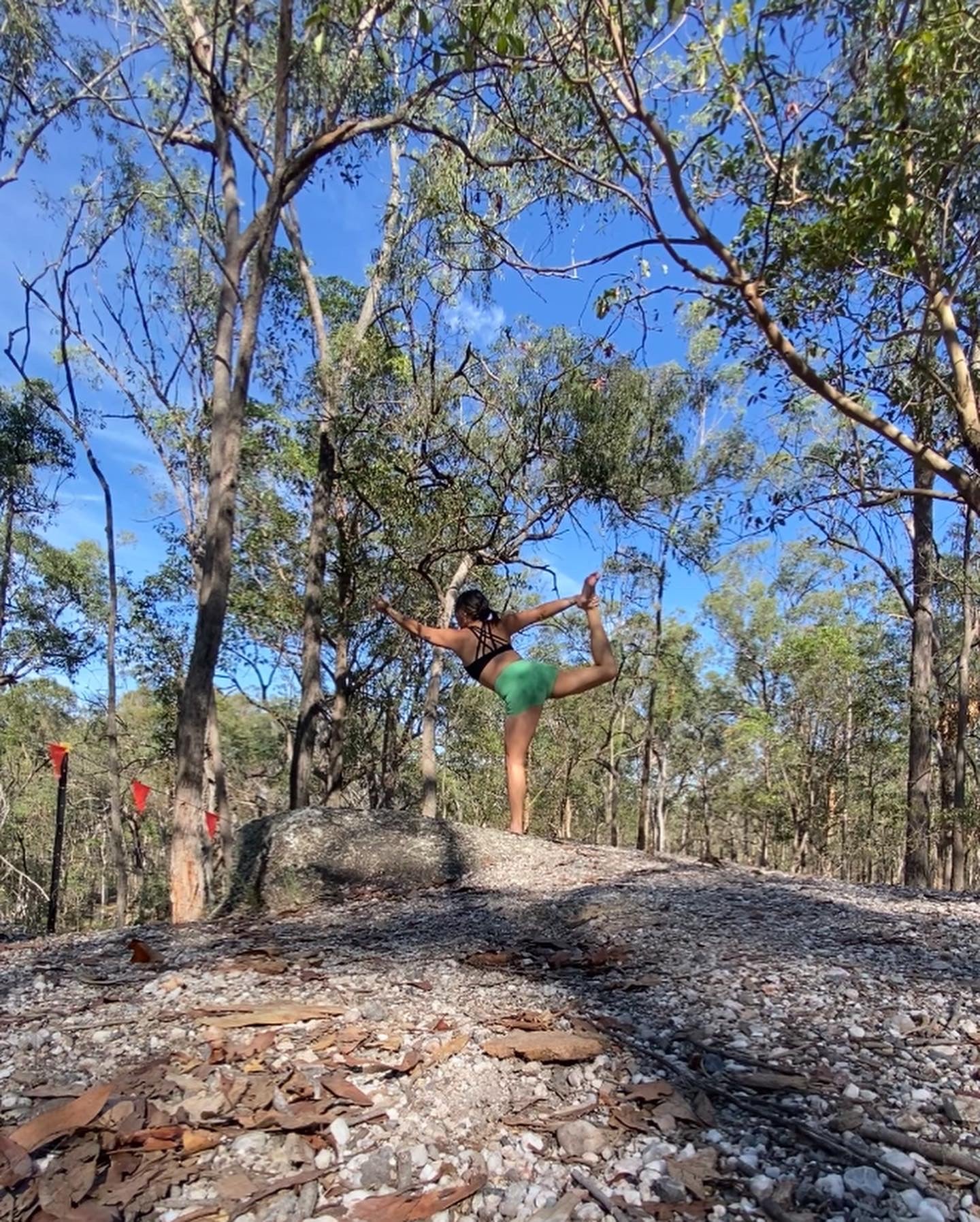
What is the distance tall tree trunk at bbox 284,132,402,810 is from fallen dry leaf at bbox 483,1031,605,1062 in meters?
6.89

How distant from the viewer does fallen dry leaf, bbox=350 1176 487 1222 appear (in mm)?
1348

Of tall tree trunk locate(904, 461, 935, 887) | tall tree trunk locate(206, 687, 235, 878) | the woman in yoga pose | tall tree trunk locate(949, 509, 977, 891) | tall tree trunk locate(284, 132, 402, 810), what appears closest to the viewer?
the woman in yoga pose

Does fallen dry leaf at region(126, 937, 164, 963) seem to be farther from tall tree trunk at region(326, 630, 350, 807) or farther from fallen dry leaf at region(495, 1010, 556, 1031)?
tall tree trunk at region(326, 630, 350, 807)

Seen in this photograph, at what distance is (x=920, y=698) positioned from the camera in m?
9.98

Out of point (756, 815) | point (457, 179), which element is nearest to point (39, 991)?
point (457, 179)

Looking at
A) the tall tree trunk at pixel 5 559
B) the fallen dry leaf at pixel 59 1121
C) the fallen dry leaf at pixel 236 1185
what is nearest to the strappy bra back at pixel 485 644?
the fallen dry leaf at pixel 59 1121

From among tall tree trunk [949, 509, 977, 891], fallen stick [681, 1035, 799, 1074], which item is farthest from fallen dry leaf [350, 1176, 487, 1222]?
tall tree trunk [949, 509, 977, 891]

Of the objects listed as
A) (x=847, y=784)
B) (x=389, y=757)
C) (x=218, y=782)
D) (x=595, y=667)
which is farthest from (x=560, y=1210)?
(x=847, y=784)

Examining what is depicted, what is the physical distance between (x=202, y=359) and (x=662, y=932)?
1184 centimetres

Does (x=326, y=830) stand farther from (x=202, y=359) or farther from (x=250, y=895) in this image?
(x=202, y=359)

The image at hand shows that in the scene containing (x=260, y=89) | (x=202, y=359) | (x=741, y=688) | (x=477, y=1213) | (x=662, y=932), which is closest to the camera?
(x=477, y=1213)

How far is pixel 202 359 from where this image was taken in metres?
12.4

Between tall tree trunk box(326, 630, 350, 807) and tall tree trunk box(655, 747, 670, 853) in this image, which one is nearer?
tall tree trunk box(326, 630, 350, 807)

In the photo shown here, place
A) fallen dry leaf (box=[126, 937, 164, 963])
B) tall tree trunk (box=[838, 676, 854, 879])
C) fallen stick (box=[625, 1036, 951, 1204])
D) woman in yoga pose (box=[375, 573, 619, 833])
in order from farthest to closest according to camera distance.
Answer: tall tree trunk (box=[838, 676, 854, 879]) → woman in yoga pose (box=[375, 573, 619, 833]) → fallen dry leaf (box=[126, 937, 164, 963]) → fallen stick (box=[625, 1036, 951, 1204])
